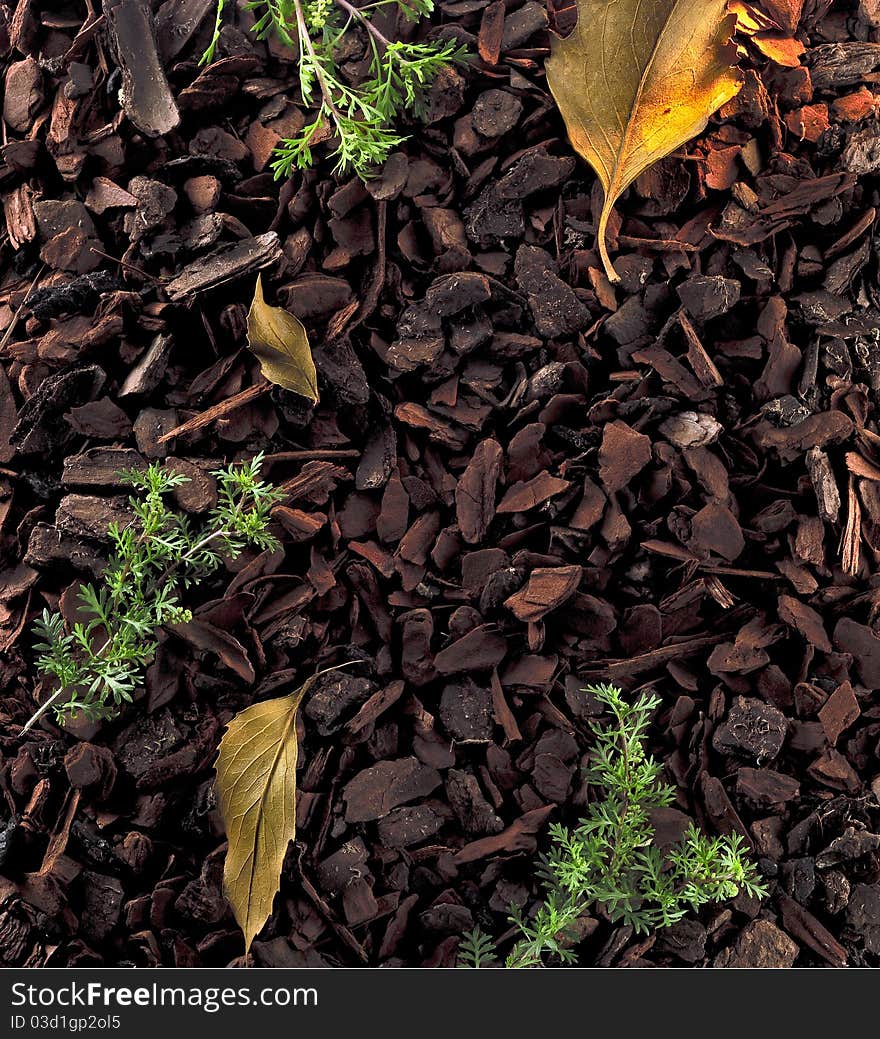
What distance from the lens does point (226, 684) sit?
4.67 ft

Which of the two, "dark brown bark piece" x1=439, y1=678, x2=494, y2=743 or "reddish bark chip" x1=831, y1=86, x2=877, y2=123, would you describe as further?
"reddish bark chip" x1=831, y1=86, x2=877, y2=123

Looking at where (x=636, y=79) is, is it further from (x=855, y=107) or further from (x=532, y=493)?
(x=532, y=493)

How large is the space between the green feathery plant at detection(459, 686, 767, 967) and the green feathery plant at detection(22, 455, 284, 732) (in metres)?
0.58

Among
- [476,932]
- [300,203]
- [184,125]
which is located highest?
[184,125]

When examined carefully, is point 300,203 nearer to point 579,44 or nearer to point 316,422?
point 316,422

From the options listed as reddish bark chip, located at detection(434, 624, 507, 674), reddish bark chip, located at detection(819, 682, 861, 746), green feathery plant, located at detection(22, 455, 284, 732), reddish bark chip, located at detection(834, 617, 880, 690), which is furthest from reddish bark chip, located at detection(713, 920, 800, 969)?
green feathery plant, located at detection(22, 455, 284, 732)

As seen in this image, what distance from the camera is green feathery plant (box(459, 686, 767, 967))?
4.21ft

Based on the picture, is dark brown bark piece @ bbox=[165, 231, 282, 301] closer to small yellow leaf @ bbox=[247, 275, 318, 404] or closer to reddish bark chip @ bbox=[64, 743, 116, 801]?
small yellow leaf @ bbox=[247, 275, 318, 404]

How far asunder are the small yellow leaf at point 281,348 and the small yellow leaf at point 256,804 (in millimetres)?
477

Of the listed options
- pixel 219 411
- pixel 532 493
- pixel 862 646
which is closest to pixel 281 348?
pixel 219 411

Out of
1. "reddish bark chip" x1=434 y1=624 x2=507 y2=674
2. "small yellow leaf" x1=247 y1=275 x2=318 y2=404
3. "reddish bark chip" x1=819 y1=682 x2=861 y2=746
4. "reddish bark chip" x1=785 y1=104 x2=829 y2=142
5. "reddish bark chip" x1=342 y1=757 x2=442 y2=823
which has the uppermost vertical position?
"reddish bark chip" x1=785 y1=104 x2=829 y2=142

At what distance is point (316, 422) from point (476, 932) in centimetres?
79

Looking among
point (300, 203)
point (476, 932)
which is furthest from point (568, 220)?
point (476, 932)

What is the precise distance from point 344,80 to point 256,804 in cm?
113
